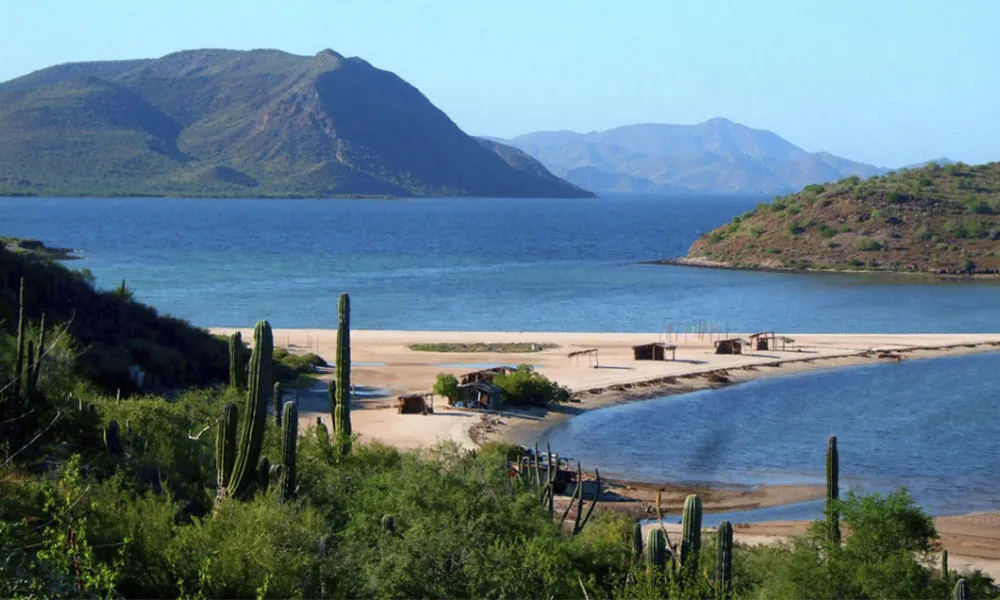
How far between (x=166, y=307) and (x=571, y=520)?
2201 inches

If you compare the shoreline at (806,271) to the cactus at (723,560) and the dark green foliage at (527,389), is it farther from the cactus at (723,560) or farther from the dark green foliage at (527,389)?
the cactus at (723,560)

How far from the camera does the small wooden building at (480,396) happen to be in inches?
1817

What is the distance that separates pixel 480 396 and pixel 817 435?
1186cm

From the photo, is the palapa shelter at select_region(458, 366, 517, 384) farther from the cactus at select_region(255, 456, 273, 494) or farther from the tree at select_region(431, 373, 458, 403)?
the cactus at select_region(255, 456, 273, 494)

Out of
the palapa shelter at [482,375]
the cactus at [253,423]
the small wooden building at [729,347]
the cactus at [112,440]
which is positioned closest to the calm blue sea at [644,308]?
the palapa shelter at [482,375]

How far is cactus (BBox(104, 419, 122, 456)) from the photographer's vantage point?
933 inches

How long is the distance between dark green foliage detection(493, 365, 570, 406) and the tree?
1.62 m

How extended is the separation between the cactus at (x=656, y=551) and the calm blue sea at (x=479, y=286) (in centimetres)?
5180

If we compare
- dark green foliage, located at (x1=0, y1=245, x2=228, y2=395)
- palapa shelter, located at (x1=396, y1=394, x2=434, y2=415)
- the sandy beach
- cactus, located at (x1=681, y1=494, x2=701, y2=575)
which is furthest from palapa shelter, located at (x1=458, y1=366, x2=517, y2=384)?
cactus, located at (x1=681, y1=494, x2=701, y2=575)

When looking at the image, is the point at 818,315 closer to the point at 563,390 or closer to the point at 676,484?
the point at 563,390

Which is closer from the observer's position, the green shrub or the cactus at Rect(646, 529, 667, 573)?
the cactus at Rect(646, 529, 667, 573)

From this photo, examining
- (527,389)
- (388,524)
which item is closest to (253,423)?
(388,524)

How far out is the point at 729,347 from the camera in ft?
204

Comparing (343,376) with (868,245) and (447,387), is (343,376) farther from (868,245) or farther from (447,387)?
(868,245)
